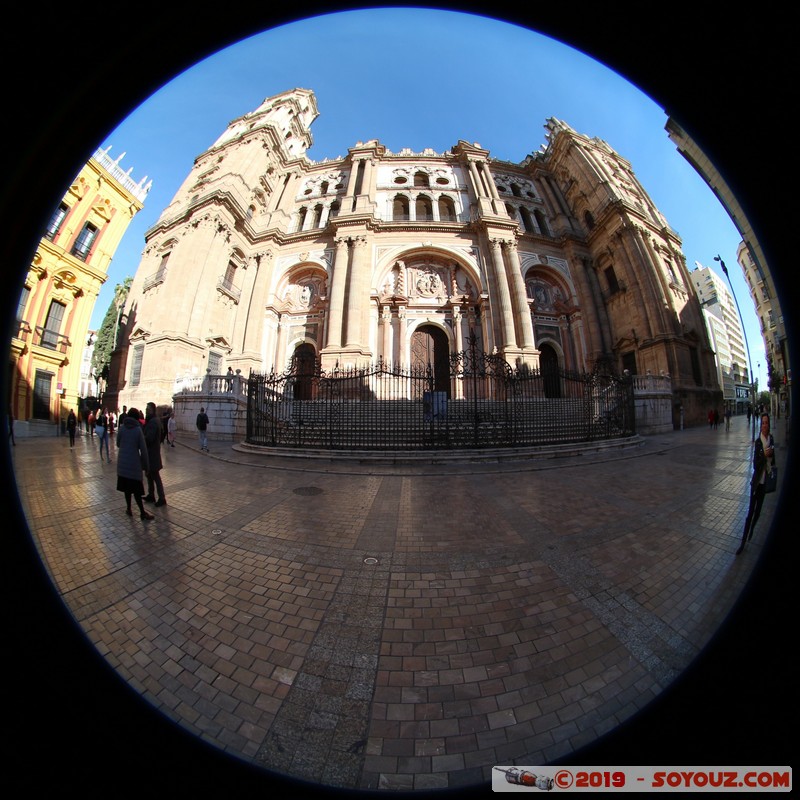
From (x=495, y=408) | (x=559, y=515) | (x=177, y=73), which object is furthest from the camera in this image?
(x=495, y=408)

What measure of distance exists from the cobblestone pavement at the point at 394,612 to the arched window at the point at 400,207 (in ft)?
73.3

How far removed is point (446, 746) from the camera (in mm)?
1003

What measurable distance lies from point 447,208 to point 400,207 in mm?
3386

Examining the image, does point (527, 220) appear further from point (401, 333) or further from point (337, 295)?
point (337, 295)

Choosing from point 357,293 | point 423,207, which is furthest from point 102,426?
point 423,207

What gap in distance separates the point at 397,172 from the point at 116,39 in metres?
27.0

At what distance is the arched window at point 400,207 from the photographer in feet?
68.0

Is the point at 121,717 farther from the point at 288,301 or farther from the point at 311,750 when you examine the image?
the point at 288,301

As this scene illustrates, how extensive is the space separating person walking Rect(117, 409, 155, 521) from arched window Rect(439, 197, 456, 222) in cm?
2264

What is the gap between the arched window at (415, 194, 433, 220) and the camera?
818 inches

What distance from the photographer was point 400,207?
20984 millimetres

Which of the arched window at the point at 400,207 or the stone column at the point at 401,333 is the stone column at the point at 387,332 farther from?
the arched window at the point at 400,207

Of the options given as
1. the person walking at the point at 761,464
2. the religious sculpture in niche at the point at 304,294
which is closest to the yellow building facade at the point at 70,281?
the person walking at the point at 761,464

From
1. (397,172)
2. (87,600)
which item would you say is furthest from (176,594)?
(397,172)
